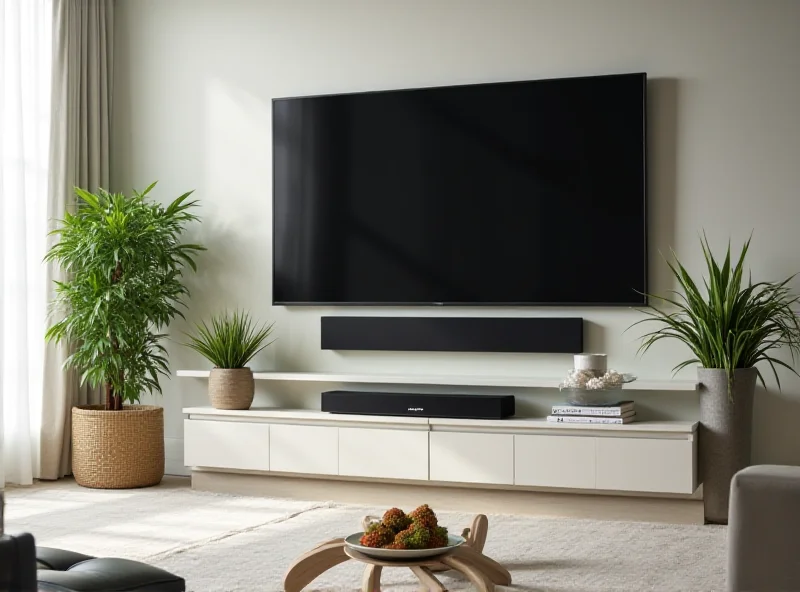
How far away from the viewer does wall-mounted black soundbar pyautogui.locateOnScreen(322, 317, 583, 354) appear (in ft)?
16.6

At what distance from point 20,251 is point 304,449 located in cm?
189

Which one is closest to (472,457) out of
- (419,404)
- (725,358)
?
(419,404)

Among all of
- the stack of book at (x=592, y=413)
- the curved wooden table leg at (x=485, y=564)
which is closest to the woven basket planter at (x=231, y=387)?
the stack of book at (x=592, y=413)

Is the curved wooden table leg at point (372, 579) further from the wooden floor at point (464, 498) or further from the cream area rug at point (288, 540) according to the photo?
the wooden floor at point (464, 498)

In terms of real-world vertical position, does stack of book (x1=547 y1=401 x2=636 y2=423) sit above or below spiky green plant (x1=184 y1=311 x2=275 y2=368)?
below

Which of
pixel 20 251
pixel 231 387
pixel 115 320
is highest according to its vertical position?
pixel 20 251

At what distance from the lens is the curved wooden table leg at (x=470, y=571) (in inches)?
120

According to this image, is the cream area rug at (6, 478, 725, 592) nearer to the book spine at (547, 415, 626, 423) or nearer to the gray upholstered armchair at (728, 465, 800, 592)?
the book spine at (547, 415, 626, 423)

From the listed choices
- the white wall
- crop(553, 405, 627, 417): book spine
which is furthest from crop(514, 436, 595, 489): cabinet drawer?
the white wall

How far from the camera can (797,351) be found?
4688 millimetres

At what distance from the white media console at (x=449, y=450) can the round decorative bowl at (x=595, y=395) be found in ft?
0.40

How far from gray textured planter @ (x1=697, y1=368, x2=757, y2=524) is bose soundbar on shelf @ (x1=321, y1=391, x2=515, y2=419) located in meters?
0.95

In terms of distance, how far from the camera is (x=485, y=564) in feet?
10.6

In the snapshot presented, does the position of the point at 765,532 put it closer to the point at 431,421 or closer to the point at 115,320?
the point at 431,421
